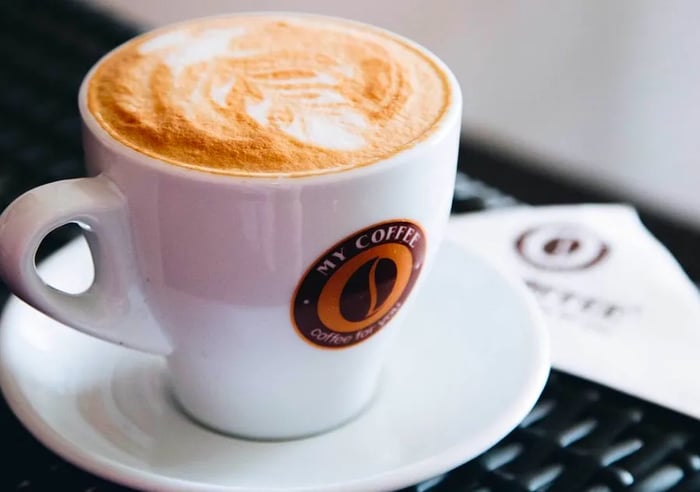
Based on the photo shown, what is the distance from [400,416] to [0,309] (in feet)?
0.78

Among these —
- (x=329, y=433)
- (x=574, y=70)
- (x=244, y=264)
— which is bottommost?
(x=574, y=70)

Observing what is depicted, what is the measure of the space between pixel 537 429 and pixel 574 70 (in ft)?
2.76

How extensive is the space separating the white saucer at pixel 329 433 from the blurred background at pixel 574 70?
61 centimetres

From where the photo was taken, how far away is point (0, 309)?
1.73 feet

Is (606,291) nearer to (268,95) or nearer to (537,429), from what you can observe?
(537,429)

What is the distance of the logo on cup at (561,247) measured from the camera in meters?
0.58

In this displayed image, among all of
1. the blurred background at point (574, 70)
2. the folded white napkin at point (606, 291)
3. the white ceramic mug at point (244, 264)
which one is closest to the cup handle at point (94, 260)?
the white ceramic mug at point (244, 264)

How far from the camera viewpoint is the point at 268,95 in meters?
0.43

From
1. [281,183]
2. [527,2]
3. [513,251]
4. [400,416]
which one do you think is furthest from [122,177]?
[527,2]

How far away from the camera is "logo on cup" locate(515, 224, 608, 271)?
0.58m

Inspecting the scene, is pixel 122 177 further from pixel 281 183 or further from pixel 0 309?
pixel 0 309

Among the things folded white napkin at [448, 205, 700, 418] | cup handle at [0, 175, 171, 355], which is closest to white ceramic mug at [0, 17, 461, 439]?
cup handle at [0, 175, 171, 355]

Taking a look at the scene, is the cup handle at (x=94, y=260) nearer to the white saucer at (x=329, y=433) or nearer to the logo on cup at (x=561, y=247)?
the white saucer at (x=329, y=433)

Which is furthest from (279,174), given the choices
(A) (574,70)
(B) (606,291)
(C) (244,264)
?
(A) (574,70)
